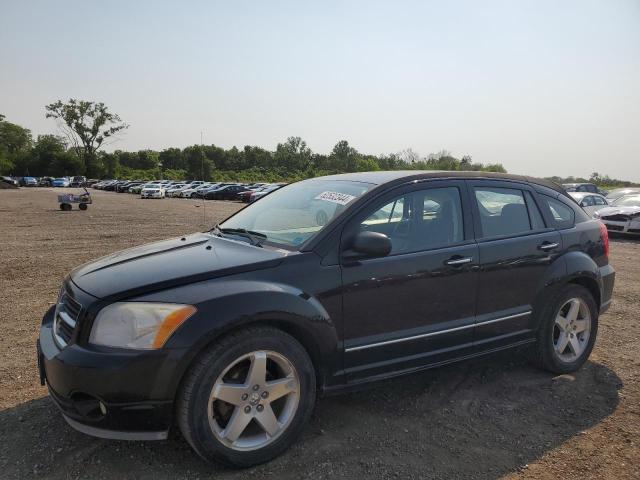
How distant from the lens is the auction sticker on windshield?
3366mm

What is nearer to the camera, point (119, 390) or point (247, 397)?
point (119, 390)

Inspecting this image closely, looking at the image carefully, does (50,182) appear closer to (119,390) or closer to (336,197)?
(336,197)

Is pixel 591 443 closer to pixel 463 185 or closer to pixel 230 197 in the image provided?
pixel 463 185

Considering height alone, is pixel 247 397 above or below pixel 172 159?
below

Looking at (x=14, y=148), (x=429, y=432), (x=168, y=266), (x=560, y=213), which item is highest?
(x=14, y=148)

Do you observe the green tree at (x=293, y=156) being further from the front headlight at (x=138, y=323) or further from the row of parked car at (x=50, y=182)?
the front headlight at (x=138, y=323)

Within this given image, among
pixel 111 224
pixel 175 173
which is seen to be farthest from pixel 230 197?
pixel 175 173

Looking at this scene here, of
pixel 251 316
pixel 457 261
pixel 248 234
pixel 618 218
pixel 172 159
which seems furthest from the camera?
pixel 172 159

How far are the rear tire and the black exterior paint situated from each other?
13cm

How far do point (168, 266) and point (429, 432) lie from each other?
6.46 ft

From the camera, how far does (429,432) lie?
3164 millimetres

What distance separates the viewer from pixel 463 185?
3.74m

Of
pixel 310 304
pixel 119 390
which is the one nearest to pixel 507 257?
pixel 310 304

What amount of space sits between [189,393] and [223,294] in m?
0.54
